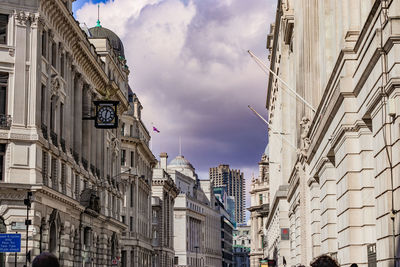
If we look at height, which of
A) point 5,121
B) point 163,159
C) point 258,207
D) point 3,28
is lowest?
point 5,121

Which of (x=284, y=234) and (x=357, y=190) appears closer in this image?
(x=357, y=190)

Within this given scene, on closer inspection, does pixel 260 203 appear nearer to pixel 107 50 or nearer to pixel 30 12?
pixel 107 50

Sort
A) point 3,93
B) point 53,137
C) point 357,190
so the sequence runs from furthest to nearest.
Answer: point 53,137
point 3,93
point 357,190

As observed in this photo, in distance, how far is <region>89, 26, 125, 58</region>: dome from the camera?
97.9 metres

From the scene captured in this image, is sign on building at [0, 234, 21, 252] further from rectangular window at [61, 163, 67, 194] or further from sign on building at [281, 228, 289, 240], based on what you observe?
sign on building at [281, 228, 289, 240]

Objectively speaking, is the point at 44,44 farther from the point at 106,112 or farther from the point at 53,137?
the point at 106,112

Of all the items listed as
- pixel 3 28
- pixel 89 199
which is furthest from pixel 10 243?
pixel 89 199

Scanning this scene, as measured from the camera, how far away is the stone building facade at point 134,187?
105750 millimetres

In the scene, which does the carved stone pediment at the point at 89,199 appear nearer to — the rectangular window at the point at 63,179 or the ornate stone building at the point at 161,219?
the rectangular window at the point at 63,179

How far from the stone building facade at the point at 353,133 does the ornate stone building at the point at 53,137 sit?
53.3ft

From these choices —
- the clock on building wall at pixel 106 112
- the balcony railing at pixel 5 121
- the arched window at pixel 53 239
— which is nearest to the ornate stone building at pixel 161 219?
the arched window at pixel 53 239

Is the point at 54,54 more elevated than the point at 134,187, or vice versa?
the point at 54,54

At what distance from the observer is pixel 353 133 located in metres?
25.1

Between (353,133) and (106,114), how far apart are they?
25923mm
